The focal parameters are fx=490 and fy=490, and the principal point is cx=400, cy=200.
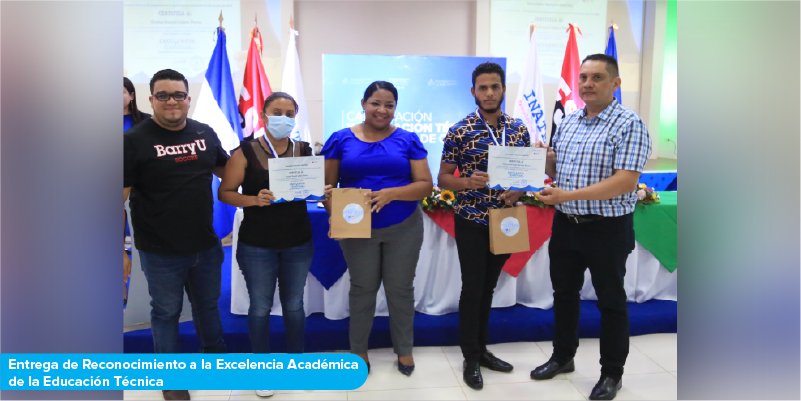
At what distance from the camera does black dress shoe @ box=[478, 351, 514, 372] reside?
2443 millimetres

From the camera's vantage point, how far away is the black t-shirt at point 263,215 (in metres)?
2.03

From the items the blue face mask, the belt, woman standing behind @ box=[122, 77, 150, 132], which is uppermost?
woman standing behind @ box=[122, 77, 150, 132]

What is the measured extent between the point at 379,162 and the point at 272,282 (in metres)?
0.70

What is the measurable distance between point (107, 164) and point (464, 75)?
369 centimetres

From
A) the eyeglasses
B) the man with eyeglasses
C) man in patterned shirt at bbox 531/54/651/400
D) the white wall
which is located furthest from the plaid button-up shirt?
the white wall

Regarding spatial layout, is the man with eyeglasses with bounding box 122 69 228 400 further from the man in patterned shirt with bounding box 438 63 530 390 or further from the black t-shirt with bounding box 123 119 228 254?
the man in patterned shirt with bounding box 438 63 530 390

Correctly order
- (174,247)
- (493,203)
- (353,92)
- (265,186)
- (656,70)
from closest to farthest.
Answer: (174,247)
(265,186)
(493,203)
(353,92)
(656,70)

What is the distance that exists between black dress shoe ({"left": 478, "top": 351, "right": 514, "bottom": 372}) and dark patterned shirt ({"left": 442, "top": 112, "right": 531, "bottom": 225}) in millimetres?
750

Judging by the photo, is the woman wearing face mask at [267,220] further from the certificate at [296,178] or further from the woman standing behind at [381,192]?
the woman standing behind at [381,192]

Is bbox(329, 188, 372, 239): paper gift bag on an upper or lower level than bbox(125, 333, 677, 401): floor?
upper

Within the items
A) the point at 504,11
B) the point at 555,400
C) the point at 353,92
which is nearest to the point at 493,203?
the point at 555,400

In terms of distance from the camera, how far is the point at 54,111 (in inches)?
42.8

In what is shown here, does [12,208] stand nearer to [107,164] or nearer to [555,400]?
[107,164]
